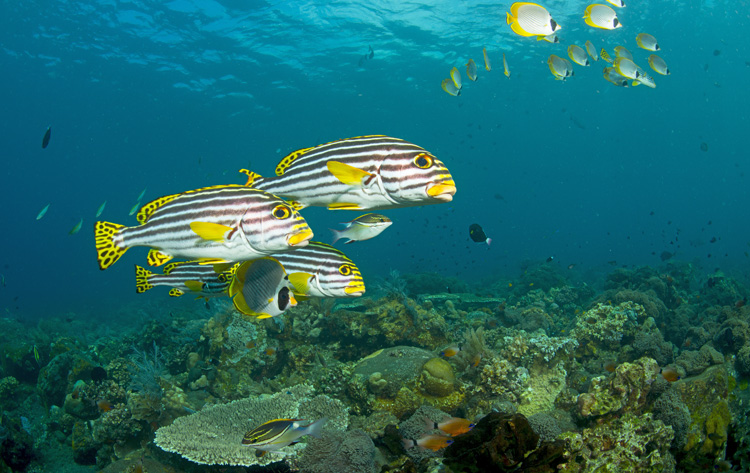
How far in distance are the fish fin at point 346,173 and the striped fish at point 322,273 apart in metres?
0.92

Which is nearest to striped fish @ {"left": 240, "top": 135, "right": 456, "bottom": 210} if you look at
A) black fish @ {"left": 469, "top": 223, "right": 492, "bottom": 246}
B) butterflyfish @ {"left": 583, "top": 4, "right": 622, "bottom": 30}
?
butterflyfish @ {"left": 583, "top": 4, "right": 622, "bottom": 30}

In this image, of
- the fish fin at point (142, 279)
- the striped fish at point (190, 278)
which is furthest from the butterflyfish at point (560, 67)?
the fish fin at point (142, 279)

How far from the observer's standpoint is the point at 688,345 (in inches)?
332

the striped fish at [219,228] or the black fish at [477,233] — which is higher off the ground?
the striped fish at [219,228]

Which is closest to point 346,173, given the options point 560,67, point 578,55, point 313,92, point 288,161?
point 288,161

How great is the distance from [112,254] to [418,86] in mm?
43152

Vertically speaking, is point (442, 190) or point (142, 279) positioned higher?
point (442, 190)

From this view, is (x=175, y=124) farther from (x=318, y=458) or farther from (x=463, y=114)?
(x=318, y=458)

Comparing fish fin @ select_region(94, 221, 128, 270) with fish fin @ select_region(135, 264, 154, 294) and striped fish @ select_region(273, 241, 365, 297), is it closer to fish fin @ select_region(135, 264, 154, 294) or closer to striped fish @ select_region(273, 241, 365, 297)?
fish fin @ select_region(135, 264, 154, 294)

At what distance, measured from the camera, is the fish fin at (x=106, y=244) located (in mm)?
3098

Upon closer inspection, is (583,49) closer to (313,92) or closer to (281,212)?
(281,212)

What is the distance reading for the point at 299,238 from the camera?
267cm

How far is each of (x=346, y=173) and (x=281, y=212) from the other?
559 millimetres

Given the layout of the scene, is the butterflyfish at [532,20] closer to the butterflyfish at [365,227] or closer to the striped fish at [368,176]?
→ the butterflyfish at [365,227]
